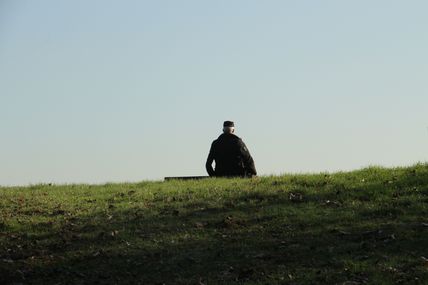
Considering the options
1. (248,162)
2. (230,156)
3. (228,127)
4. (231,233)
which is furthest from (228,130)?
Answer: (231,233)

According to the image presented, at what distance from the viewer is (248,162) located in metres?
17.5

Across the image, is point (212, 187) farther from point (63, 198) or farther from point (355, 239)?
point (355, 239)

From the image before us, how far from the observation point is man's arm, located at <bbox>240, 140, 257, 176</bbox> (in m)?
17.3

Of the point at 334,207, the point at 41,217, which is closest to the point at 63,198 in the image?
the point at 41,217

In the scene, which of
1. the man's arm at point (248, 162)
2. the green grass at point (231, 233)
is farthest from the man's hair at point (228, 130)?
the green grass at point (231, 233)

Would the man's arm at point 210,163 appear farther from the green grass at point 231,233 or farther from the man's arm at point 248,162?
the green grass at point 231,233

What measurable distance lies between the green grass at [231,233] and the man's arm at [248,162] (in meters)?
2.13

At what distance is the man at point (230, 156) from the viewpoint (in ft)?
56.3

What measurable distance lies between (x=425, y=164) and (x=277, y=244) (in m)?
6.23

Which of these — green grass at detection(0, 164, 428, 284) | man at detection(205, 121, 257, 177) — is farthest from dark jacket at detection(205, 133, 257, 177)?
green grass at detection(0, 164, 428, 284)

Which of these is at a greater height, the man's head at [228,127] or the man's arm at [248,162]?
the man's head at [228,127]

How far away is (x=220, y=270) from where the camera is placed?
385 inches

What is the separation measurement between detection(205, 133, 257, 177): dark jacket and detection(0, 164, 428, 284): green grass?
81.5 inches

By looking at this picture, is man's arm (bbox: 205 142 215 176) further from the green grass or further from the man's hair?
the green grass
